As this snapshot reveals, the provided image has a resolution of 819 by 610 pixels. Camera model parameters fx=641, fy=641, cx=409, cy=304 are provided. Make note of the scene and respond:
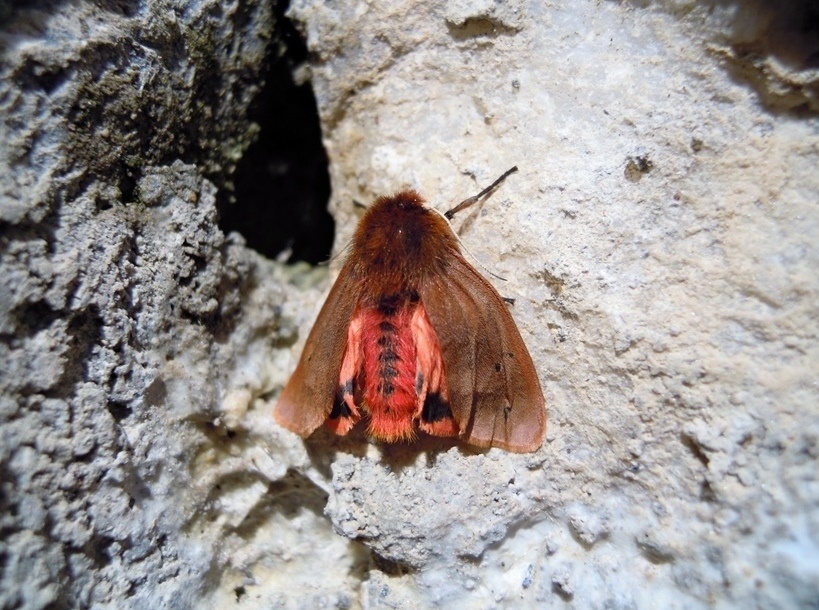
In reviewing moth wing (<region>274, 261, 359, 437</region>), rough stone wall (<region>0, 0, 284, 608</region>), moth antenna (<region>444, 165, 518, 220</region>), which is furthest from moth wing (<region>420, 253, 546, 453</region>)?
rough stone wall (<region>0, 0, 284, 608</region>)

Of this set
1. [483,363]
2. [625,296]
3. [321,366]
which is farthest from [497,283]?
[321,366]

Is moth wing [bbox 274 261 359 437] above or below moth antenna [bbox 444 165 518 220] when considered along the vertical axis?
below

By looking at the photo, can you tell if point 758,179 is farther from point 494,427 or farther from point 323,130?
point 323,130

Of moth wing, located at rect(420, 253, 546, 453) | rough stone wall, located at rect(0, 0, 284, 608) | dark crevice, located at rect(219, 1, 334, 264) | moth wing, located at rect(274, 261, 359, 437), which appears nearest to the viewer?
rough stone wall, located at rect(0, 0, 284, 608)

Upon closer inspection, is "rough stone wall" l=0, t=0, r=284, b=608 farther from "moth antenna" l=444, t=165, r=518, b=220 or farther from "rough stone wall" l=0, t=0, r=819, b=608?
"moth antenna" l=444, t=165, r=518, b=220

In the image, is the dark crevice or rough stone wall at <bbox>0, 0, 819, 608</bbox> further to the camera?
the dark crevice

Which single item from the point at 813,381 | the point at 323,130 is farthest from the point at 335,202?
the point at 813,381

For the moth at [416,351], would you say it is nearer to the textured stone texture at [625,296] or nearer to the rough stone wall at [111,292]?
Result: the textured stone texture at [625,296]
